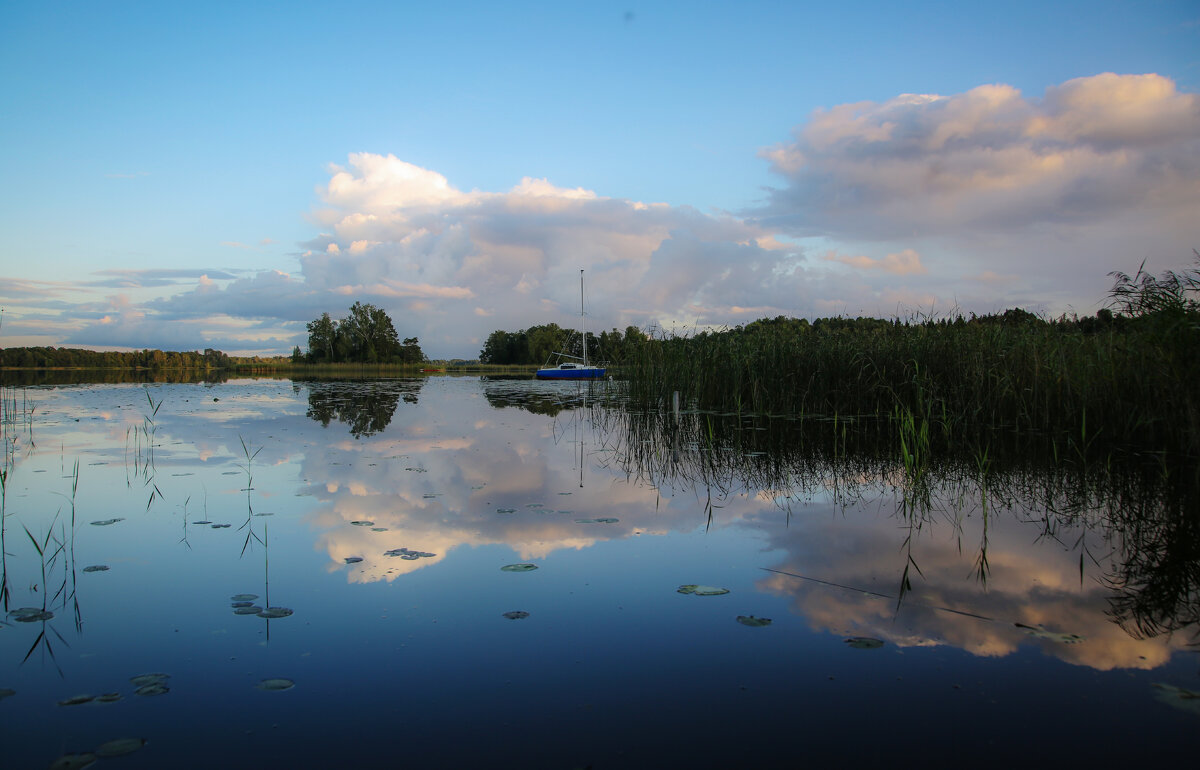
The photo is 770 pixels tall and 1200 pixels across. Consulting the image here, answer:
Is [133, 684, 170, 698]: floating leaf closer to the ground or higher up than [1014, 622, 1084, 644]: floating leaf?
higher up

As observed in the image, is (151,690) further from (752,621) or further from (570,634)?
(752,621)

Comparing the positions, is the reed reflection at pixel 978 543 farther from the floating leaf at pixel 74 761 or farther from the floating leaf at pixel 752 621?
the floating leaf at pixel 74 761

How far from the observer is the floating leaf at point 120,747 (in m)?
2.04

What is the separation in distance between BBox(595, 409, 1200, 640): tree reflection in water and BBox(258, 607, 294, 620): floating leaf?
130 inches

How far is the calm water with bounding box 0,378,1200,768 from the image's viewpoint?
2.13 metres

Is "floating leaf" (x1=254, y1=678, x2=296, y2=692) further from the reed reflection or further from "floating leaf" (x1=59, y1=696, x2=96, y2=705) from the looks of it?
the reed reflection

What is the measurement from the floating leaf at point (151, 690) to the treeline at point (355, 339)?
75.9 metres

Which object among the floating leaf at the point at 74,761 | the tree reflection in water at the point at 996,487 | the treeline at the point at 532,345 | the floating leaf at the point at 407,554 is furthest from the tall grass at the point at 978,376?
the treeline at the point at 532,345

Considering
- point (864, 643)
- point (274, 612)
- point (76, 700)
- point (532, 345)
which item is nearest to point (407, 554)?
point (274, 612)

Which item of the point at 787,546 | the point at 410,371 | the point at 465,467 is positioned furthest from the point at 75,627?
the point at 410,371

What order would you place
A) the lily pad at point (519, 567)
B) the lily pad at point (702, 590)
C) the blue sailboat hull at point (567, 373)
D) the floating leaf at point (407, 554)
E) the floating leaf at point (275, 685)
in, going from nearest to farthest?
the floating leaf at point (275, 685), the lily pad at point (702, 590), the lily pad at point (519, 567), the floating leaf at point (407, 554), the blue sailboat hull at point (567, 373)

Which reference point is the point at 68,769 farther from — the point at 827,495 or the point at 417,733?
the point at 827,495

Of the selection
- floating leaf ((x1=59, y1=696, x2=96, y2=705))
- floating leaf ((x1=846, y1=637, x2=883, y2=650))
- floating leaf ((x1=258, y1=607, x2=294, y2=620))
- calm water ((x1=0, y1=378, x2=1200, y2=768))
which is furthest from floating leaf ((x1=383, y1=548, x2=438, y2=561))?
floating leaf ((x1=846, y1=637, x2=883, y2=650))

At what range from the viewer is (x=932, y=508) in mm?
5473
